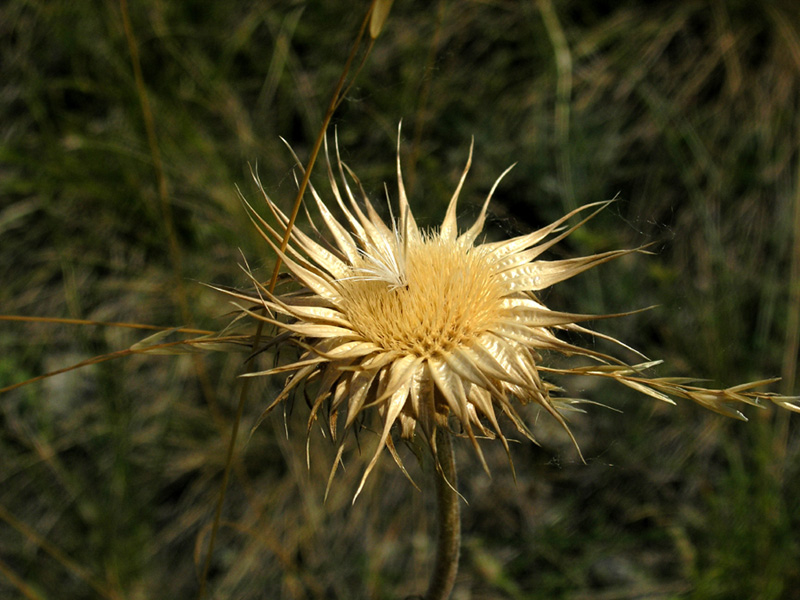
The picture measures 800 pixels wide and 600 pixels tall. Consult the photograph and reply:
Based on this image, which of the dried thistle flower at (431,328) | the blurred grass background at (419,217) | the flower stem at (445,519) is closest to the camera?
the dried thistle flower at (431,328)

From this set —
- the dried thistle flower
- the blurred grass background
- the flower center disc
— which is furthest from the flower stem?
the blurred grass background

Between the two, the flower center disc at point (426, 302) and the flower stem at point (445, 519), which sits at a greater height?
the flower center disc at point (426, 302)

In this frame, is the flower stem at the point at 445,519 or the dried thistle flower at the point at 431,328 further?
the flower stem at the point at 445,519

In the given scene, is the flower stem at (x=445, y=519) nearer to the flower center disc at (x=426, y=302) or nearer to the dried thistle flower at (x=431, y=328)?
the dried thistle flower at (x=431, y=328)

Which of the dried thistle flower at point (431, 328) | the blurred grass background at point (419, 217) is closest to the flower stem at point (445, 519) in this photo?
the dried thistle flower at point (431, 328)

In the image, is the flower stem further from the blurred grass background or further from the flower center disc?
the blurred grass background

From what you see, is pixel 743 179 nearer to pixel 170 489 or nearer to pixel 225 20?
pixel 225 20

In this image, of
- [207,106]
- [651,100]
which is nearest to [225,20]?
[207,106]
